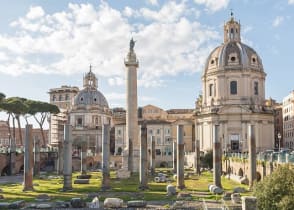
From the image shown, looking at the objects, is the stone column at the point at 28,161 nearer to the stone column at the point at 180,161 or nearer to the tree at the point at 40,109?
the stone column at the point at 180,161

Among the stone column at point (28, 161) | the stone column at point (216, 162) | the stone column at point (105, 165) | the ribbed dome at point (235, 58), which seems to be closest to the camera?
the stone column at point (28, 161)

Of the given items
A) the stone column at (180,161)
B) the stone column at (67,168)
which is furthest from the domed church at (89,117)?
the stone column at (180,161)

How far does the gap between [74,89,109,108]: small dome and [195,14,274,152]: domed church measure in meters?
32.2

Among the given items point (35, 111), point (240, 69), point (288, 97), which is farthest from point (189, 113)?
point (35, 111)

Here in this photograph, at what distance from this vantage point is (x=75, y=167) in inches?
2790

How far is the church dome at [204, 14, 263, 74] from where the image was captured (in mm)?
74500

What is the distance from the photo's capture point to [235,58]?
74.9m

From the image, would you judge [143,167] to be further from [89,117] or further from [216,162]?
[89,117]

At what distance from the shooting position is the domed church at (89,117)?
322ft

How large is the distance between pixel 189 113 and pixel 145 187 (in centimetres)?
6883

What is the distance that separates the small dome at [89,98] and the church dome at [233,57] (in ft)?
108

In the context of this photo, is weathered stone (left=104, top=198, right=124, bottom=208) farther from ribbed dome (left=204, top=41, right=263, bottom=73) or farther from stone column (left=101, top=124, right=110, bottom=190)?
ribbed dome (left=204, top=41, right=263, bottom=73)

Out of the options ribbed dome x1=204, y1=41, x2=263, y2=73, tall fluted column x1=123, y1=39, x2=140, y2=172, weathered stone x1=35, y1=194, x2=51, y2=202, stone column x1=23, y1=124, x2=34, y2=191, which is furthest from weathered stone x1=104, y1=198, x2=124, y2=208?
ribbed dome x1=204, y1=41, x2=263, y2=73

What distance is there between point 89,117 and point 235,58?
38.5 m
